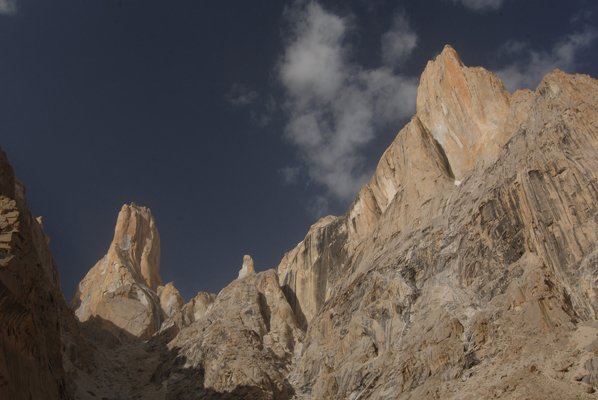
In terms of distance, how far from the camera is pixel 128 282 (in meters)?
102

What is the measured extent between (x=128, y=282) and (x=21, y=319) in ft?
266

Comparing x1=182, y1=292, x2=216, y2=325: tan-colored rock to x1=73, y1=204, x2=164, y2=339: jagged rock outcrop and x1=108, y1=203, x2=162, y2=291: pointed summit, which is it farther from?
x1=108, y1=203, x2=162, y2=291: pointed summit

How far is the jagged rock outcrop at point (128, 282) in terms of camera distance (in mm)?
93812

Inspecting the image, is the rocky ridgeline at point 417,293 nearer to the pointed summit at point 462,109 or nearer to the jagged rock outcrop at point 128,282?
the pointed summit at point 462,109

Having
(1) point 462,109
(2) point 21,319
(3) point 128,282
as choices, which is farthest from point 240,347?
(2) point 21,319

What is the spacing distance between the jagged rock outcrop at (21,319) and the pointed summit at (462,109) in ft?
154

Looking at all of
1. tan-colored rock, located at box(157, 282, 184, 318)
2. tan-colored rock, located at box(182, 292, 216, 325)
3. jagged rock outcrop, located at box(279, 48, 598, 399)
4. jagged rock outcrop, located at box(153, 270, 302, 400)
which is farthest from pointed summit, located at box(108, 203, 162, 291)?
jagged rock outcrop, located at box(279, 48, 598, 399)

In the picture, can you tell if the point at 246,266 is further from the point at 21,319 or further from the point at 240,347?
the point at 21,319

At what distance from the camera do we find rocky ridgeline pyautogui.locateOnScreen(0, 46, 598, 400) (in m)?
33.7

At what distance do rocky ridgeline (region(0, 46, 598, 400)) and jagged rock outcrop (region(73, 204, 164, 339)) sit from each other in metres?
0.91

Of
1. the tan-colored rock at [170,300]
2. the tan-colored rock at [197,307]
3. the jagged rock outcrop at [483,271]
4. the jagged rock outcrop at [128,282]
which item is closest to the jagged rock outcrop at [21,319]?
the jagged rock outcrop at [483,271]

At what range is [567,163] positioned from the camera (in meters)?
45.0

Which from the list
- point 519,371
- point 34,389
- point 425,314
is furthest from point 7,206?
point 425,314

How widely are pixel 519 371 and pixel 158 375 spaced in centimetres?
4877
